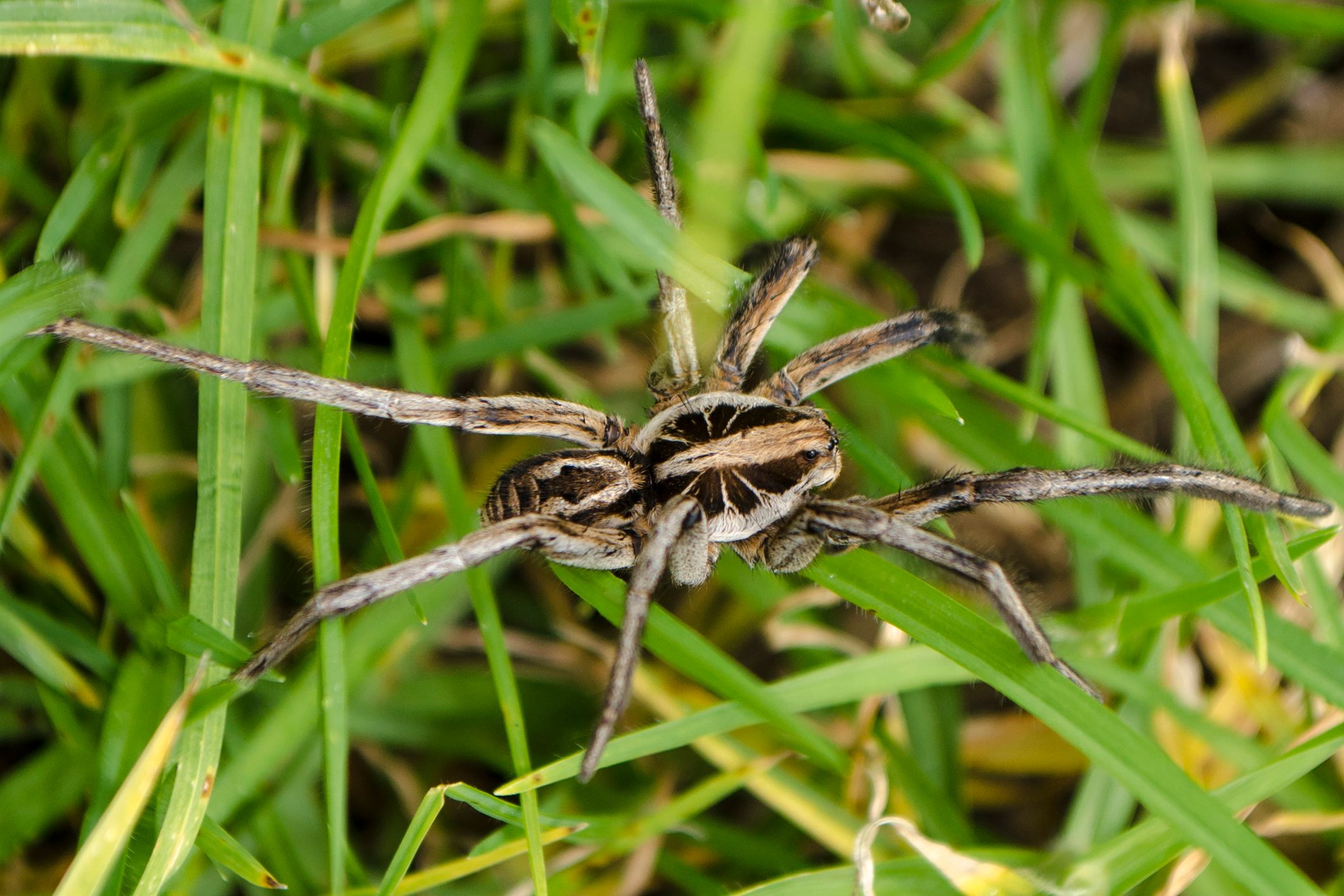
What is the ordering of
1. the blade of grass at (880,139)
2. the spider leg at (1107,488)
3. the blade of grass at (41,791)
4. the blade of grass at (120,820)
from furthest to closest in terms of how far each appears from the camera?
the blade of grass at (880,139) < the blade of grass at (41,791) < the spider leg at (1107,488) < the blade of grass at (120,820)

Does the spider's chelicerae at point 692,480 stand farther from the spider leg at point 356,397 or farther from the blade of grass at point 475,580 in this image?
the blade of grass at point 475,580

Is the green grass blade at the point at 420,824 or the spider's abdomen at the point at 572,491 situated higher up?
the spider's abdomen at the point at 572,491

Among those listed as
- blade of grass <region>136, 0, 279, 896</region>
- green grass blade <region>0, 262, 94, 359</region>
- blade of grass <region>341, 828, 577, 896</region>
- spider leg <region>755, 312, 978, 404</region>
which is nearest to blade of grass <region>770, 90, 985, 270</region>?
spider leg <region>755, 312, 978, 404</region>

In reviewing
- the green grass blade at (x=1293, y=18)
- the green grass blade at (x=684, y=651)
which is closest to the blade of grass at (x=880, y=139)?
the green grass blade at (x=1293, y=18)

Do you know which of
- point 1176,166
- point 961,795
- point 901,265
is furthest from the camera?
point 901,265

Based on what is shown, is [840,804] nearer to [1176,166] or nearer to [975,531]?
[975,531]

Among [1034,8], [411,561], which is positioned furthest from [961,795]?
[1034,8]

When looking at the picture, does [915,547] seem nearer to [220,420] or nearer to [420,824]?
[420,824]
